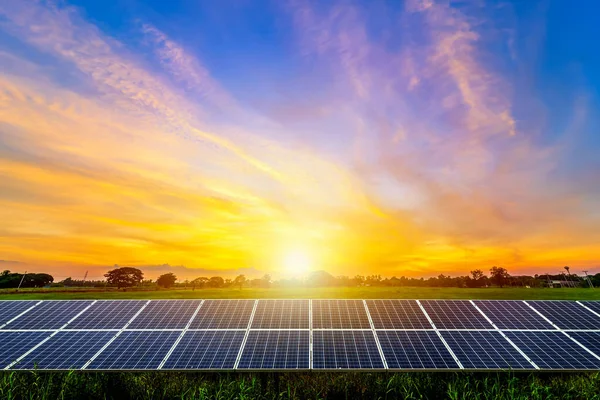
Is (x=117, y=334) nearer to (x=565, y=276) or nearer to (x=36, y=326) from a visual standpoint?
(x=36, y=326)

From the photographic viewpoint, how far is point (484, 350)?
1672 cm

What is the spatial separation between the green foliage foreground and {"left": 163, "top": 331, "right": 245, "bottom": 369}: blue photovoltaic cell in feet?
2.95

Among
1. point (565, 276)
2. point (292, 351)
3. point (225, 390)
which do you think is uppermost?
point (565, 276)

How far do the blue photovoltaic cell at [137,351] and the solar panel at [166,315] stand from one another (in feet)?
2.26

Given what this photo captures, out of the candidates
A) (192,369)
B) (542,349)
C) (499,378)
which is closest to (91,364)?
(192,369)

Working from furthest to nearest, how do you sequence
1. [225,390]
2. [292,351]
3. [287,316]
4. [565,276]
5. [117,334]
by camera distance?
1. [565,276]
2. [287,316]
3. [117,334]
4. [292,351]
5. [225,390]

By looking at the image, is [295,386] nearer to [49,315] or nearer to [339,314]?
[339,314]

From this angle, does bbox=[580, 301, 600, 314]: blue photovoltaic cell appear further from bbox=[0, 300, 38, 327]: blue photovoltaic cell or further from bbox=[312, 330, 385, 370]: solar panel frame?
bbox=[0, 300, 38, 327]: blue photovoltaic cell

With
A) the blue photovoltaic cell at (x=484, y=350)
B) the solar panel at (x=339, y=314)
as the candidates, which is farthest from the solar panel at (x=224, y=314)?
the blue photovoltaic cell at (x=484, y=350)

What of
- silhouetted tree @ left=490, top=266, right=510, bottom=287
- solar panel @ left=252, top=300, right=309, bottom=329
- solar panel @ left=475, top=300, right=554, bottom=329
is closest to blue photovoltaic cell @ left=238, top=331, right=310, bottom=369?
solar panel @ left=252, top=300, right=309, bottom=329

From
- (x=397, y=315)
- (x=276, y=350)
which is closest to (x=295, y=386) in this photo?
(x=276, y=350)

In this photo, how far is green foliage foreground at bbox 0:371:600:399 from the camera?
50.3 ft

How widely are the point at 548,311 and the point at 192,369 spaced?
18.7 metres

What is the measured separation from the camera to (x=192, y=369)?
50.0 ft
